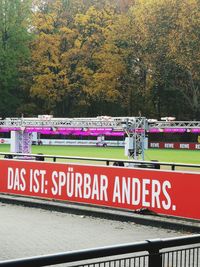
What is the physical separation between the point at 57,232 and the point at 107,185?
8.30 ft

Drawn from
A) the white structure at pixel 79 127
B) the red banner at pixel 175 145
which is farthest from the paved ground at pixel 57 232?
the red banner at pixel 175 145

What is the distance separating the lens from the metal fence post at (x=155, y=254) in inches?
151

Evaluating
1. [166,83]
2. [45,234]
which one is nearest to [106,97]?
[166,83]

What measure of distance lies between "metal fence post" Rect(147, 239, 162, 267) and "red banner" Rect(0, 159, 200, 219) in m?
7.68

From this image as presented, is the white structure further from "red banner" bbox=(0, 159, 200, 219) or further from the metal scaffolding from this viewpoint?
"red banner" bbox=(0, 159, 200, 219)

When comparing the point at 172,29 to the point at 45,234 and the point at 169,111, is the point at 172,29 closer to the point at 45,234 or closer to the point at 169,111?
the point at 169,111

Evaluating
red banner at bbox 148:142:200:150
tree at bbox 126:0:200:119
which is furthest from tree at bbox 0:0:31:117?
red banner at bbox 148:142:200:150

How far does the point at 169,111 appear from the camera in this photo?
73125mm

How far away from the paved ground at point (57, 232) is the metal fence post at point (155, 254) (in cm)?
494

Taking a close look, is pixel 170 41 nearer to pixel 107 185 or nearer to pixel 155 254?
pixel 107 185

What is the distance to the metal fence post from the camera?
3.83 metres

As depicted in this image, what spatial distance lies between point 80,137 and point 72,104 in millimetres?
8978

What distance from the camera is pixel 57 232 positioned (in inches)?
431

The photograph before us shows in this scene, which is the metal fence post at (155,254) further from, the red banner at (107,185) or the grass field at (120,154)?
the grass field at (120,154)
